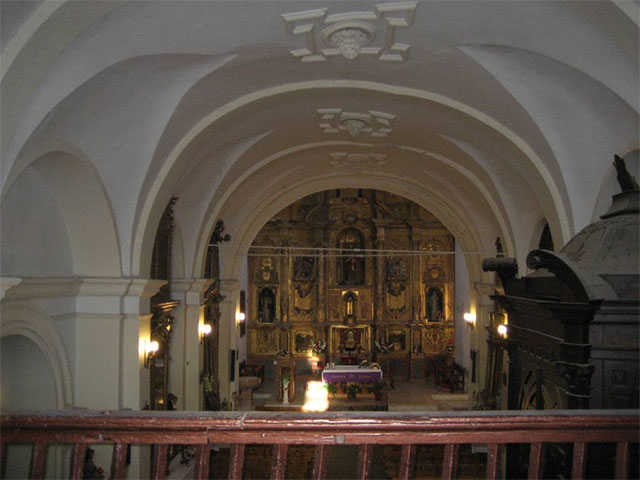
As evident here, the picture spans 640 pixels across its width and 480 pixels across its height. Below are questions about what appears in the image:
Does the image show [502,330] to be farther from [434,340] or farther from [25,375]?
[25,375]

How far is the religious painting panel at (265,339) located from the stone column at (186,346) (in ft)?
32.9

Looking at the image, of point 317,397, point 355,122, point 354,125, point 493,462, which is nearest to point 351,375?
point 317,397

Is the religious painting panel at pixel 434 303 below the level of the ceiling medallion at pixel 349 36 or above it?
below

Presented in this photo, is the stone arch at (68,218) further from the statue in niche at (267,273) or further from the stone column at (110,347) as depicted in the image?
the statue in niche at (267,273)

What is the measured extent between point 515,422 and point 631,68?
4851 mm

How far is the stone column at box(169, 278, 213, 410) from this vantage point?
1319cm

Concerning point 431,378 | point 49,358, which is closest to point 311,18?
point 49,358

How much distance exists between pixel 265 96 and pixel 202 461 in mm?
7415

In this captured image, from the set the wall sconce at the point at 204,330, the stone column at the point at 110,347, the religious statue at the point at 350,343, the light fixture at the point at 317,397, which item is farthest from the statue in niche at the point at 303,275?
the stone column at the point at 110,347

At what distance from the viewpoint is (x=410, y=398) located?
63.5 ft

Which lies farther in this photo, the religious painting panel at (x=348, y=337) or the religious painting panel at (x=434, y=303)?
the religious painting panel at (x=434, y=303)

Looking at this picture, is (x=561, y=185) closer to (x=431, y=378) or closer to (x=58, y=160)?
(x=58, y=160)

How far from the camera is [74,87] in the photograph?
20.4 ft

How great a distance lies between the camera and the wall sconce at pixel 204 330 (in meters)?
13.6
